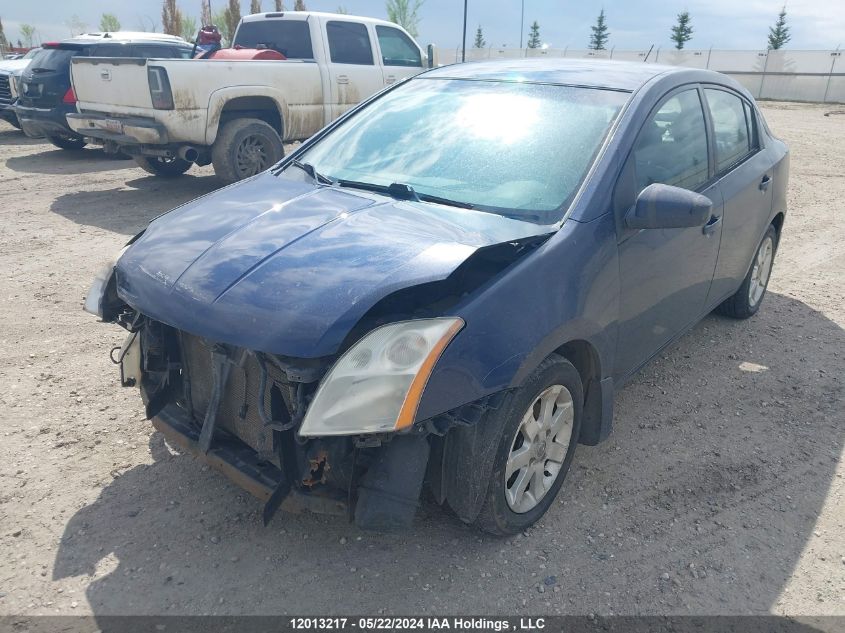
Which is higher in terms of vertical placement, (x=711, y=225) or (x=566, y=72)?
(x=566, y=72)

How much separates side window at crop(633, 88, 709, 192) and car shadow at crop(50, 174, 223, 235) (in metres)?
5.56

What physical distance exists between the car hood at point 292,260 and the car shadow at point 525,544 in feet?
3.07

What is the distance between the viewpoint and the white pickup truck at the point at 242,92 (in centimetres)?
766

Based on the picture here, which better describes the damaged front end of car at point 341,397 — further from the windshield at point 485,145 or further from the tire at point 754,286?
the tire at point 754,286

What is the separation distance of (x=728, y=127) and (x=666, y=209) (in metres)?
1.71

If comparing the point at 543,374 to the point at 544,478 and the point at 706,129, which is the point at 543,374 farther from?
the point at 706,129

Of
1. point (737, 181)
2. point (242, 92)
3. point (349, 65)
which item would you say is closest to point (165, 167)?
point (242, 92)

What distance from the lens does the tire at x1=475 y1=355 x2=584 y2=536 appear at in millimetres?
2482

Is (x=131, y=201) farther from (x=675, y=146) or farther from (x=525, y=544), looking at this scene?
(x=525, y=544)

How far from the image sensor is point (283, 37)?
30.8 feet

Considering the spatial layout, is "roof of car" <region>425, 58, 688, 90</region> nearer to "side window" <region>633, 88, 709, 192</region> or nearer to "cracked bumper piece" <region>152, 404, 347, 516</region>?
"side window" <region>633, 88, 709, 192</region>

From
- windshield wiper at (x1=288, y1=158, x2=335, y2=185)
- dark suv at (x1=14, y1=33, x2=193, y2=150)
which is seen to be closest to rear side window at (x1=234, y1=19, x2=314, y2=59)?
dark suv at (x1=14, y1=33, x2=193, y2=150)

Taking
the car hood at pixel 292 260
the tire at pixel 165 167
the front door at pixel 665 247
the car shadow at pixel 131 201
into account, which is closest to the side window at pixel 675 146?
the front door at pixel 665 247

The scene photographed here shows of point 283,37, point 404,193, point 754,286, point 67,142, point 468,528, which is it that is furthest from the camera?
point 67,142
